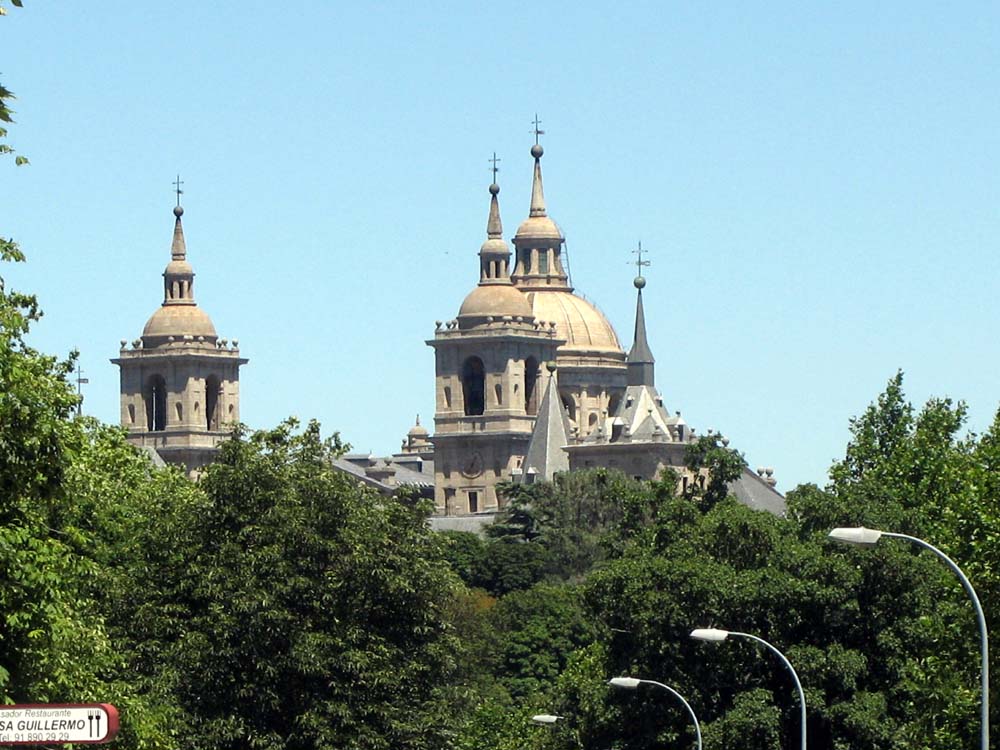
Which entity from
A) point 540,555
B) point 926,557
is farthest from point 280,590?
point 540,555

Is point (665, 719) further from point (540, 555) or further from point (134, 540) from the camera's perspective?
point (540, 555)

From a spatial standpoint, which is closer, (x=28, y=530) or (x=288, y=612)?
(x=28, y=530)

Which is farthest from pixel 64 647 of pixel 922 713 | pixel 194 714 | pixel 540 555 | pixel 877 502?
pixel 540 555

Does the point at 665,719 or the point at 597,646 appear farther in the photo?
the point at 597,646

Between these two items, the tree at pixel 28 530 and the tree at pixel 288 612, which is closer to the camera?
the tree at pixel 28 530

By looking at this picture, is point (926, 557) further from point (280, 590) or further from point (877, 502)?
point (280, 590)

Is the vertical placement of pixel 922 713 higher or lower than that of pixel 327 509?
lower

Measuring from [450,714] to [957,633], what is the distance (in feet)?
35.6

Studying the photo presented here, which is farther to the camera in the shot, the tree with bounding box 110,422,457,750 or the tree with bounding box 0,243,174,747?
the tree with bounding box 110,422,457,750

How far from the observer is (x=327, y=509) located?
61.6 metres

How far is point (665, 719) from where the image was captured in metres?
66.7

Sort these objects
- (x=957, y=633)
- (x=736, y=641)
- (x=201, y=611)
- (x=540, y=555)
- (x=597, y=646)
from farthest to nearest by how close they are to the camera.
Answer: (x=540, y=555) → (x=597, y=646) → (x=736, y=641) → (x=201, y=611) → (x=957, y=633)

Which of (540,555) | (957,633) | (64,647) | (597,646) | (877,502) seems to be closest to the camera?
(64,647)

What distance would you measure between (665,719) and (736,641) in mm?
2312
